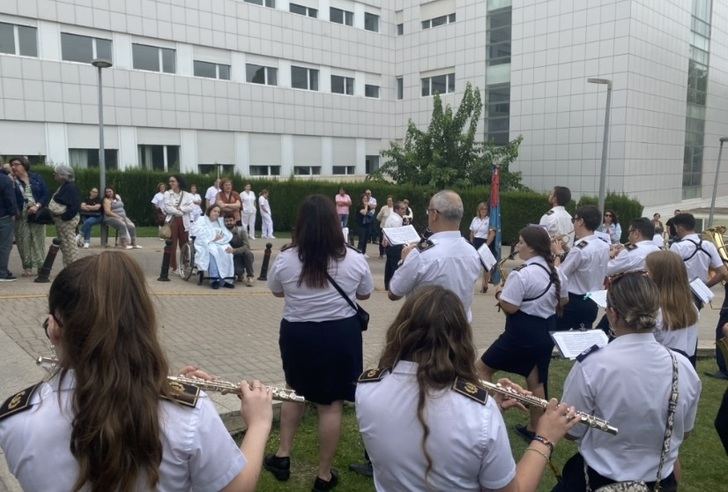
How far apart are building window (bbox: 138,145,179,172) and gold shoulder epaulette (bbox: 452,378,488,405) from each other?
2700cm

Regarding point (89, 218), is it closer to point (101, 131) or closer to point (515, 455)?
point (101, 131)

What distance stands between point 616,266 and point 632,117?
28485mm

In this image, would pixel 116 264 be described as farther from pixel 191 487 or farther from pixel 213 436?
pixel 191 487

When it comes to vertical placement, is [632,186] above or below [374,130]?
below

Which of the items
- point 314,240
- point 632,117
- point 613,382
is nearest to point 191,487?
point 613,382

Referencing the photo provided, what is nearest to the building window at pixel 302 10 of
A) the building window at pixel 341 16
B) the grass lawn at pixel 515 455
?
the building window at pixel 341 16

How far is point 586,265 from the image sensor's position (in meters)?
5.79

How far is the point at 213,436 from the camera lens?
67.4 inches

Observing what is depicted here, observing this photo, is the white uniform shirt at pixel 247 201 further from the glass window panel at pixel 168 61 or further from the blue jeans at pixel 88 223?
the glass window panel at pixel 168 61

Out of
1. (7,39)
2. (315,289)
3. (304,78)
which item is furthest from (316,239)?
(304,78)

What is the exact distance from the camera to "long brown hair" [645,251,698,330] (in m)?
3.67

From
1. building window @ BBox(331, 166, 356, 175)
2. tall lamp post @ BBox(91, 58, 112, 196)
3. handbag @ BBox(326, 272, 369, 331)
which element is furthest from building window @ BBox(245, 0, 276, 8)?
handbag @ BBox(326, 272, 369, 331)

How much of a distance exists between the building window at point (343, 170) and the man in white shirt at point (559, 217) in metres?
27.5

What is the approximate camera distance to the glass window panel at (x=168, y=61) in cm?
2747
